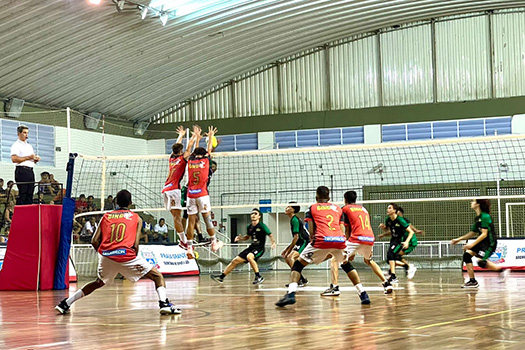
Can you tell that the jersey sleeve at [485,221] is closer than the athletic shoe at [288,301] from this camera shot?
No

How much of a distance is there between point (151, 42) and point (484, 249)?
18.0 metres

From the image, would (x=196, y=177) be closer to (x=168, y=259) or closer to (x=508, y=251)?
(x=168, y=259)

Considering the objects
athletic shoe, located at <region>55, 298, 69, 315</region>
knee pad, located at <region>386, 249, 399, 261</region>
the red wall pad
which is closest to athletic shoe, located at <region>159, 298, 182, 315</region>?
athletic shoe, located at <region>55, 298, 69, 315</region>

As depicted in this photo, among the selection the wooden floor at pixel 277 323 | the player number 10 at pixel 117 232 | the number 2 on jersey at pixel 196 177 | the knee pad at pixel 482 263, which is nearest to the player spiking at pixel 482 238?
the knee pad at pixel 482 263

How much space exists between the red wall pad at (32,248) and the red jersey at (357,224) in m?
7.66

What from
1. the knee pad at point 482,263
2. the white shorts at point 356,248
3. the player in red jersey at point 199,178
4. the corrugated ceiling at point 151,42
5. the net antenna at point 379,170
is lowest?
the knee pad at point 482,263

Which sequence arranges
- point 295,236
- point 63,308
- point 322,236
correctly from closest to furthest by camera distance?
point 63,308 < point 322,236 < point 295,236

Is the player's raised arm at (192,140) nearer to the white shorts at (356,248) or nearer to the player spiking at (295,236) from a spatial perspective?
the player spiking at (295,236)

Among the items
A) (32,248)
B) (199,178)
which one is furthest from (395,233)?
(32,248)

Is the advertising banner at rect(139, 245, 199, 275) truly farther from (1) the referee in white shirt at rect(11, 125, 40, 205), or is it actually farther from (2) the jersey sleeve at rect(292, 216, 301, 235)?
(2) the jersey sleeve at rect(292, 216, 301, 235)

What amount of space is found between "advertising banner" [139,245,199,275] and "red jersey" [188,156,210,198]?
29.0ft

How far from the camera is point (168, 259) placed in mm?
24734

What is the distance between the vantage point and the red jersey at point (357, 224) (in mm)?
12898

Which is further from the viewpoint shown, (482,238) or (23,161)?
(23,161)
